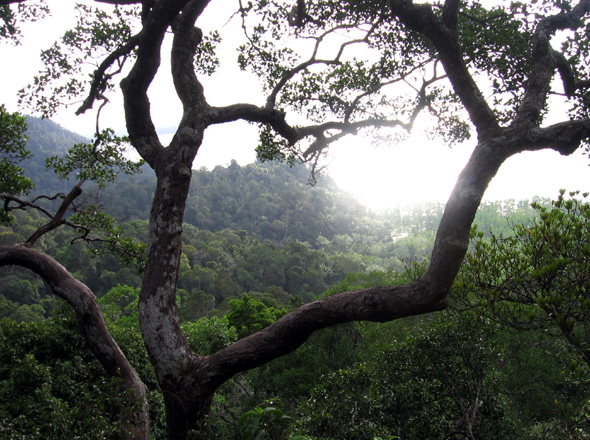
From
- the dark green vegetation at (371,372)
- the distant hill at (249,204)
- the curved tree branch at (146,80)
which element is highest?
the distant hill at (249,204)

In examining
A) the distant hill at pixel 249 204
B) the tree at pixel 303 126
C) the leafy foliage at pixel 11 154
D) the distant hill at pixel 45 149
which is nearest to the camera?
the tree at pixel 303 126

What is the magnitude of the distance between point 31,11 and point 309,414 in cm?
797

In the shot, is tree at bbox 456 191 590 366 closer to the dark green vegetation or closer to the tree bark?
the dark green vegetation

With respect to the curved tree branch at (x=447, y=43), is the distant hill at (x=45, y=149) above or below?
above

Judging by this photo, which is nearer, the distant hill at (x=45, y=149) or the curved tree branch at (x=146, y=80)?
the curved tree branch at (x=146, y=80)

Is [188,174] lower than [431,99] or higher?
lower

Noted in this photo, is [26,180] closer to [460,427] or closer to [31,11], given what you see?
[31,11]

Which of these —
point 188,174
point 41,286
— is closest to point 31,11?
point 188,174

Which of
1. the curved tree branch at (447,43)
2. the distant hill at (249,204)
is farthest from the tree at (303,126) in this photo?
the distant hill at (249,204)

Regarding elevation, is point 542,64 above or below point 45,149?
below

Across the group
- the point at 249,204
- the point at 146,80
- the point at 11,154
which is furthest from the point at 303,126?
the point at 249,204

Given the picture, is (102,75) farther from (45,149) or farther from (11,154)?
(45,149)

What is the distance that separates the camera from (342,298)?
3.10m

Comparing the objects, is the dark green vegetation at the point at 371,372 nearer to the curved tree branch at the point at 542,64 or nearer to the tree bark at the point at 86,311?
the tree bark at the point at 86,311
